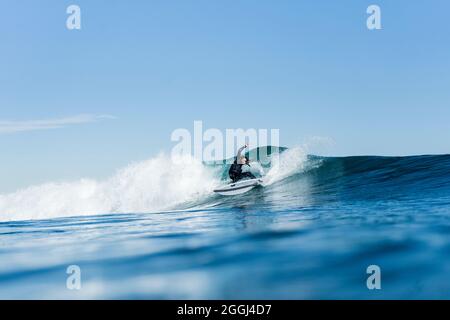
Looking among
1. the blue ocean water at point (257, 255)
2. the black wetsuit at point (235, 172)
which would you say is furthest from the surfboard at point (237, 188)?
the blue ocean water at point (257, 255)

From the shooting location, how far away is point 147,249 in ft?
27.1

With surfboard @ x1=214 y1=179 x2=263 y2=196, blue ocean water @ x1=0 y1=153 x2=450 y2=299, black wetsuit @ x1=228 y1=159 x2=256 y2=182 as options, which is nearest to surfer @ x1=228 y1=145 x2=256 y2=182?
black wetsuit @ x1=228 y1=159 x2=256 y2=182

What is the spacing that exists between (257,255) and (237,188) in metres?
13.3

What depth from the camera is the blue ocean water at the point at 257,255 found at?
5.51 m

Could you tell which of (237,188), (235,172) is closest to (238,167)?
(235,172)

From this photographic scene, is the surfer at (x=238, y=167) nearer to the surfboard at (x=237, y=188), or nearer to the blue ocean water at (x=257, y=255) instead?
the surfboard at (x=237, y=188)

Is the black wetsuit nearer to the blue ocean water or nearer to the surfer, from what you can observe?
the surfer

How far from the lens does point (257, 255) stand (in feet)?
23.4

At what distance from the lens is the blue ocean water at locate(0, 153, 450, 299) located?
18.1ft

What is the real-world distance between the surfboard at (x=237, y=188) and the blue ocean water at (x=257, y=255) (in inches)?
243

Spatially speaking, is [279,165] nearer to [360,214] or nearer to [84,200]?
[84,200]

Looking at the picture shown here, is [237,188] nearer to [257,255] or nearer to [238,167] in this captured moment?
[238,167]

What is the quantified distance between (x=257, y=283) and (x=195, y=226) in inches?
225
